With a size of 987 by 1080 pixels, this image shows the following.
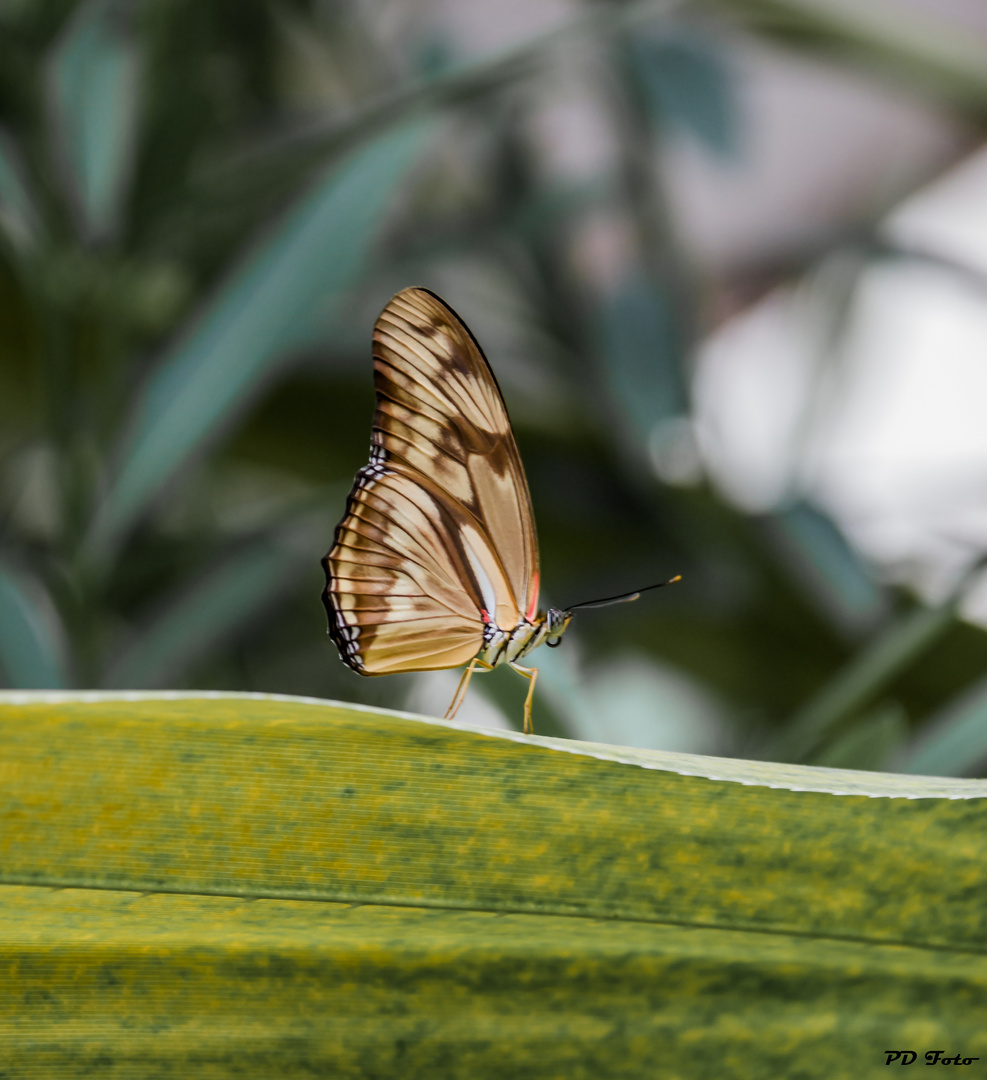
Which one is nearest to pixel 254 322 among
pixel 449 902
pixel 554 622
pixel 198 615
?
pixel 198 615

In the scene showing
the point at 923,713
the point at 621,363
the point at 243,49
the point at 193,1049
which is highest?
the point at 243,49

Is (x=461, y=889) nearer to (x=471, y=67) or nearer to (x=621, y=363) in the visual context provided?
(x=471, y=67)

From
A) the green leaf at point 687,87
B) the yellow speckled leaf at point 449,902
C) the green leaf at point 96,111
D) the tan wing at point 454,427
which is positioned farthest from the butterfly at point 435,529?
the green leaf at point 687,87

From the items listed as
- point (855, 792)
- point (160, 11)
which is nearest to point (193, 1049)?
point (855, 792)

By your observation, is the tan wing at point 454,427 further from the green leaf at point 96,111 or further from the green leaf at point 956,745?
the green leaf at point 96,111

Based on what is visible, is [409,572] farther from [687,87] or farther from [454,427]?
[687,87]

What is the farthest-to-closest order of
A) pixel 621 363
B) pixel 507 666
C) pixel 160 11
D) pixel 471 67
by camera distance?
pixel 621 363 < pixel 160 11 < pixel 471 67 < pixel 507 666

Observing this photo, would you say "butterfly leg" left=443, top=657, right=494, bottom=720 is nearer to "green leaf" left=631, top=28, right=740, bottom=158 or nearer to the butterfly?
the butterfly
